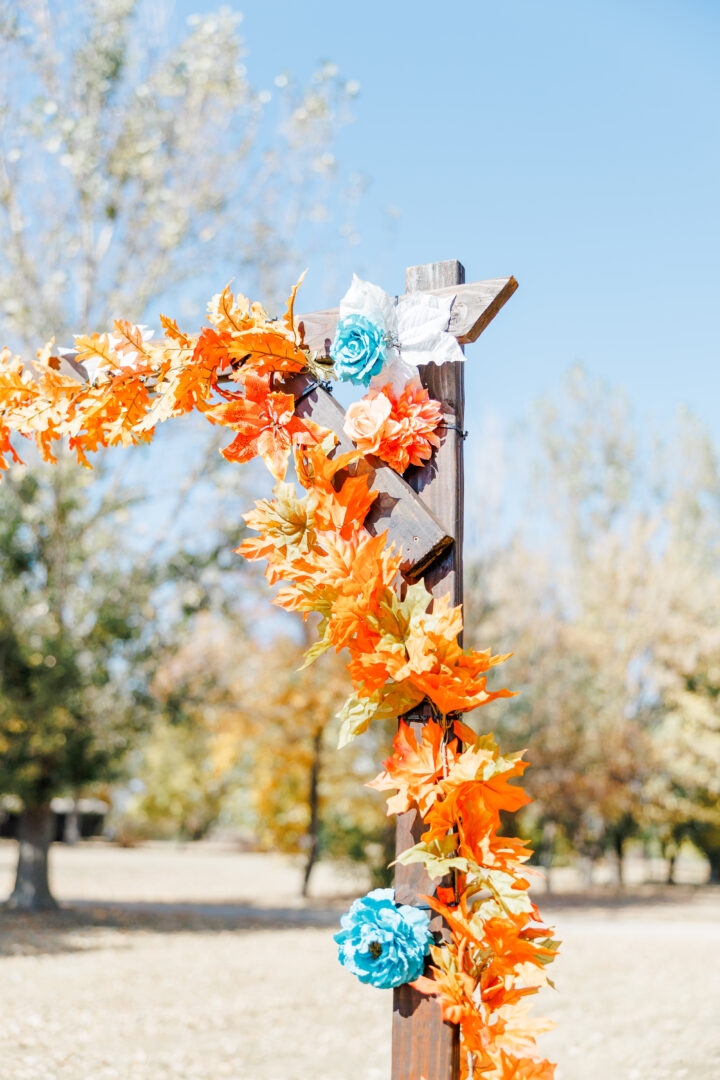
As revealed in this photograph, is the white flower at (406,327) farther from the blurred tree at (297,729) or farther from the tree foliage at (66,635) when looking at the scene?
the blurred tree at (297,729)

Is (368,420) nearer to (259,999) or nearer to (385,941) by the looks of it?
(385,941)

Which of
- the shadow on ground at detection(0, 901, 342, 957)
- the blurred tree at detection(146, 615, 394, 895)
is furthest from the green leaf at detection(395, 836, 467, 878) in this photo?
the blurred tree at detection(146, 615, 394, 895)

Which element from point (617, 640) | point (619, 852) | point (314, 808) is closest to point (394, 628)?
point (314, 808)

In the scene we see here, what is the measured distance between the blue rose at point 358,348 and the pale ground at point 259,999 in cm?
406

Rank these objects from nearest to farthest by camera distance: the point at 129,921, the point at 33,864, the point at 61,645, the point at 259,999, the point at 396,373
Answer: the point at 396,373 → the point at 259,999 → the point at 61,645 → the point at 33,864 → the point at 129,921

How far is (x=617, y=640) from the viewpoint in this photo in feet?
70.4

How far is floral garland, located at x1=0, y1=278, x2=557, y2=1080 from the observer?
7.86 feet

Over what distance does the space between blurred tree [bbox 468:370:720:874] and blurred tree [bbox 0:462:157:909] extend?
259 inches

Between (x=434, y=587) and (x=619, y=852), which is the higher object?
(x=434, y=587)

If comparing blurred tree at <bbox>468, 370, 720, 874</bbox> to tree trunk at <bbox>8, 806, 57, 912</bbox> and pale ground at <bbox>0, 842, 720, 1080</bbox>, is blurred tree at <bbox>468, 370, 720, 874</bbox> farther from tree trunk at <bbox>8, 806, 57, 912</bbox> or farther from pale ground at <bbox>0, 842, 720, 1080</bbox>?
tree trunk at <bbox>8, 806, 57, 912</bbox>

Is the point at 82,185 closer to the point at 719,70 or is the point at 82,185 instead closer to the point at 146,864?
the point at 719,70

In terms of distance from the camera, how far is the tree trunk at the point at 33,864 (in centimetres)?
1187

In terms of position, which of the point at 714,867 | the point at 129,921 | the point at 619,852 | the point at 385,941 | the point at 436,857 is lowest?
the point at 714,867

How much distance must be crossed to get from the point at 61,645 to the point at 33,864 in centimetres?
328
